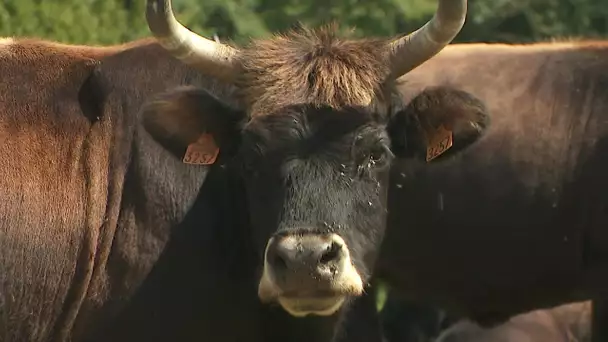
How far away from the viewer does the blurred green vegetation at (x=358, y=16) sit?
11.6 m

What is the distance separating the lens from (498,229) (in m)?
7.96

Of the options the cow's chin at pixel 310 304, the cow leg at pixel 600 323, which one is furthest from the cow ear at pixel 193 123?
the cow leg at pixel 600 323

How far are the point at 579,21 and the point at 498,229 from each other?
4.47m

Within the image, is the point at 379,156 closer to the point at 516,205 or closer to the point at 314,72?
the point at 314,72

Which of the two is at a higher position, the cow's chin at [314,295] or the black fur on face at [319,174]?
the black fur on face at [319,174]

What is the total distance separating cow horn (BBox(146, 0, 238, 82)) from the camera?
6.18 m

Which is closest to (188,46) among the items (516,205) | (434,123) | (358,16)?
(434,123)

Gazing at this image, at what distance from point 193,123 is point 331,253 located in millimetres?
1233

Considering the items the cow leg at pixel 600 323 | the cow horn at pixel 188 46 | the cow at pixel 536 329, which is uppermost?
the cow horn at pixel 188 46

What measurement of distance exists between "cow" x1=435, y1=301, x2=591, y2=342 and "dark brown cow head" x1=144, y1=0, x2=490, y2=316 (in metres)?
2.79

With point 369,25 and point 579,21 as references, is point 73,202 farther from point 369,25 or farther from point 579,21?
point 579,21

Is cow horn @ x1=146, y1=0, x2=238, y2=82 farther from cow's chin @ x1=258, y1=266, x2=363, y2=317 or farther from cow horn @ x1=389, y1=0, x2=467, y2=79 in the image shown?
cow's chin @ x1=258, y1=266, x2=363, y2=317

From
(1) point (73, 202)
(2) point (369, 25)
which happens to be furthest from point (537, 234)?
(2) point (369, 25)

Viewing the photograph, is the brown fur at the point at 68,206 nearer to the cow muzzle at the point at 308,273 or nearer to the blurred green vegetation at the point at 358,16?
the cow muzzle at the point at 308,273
